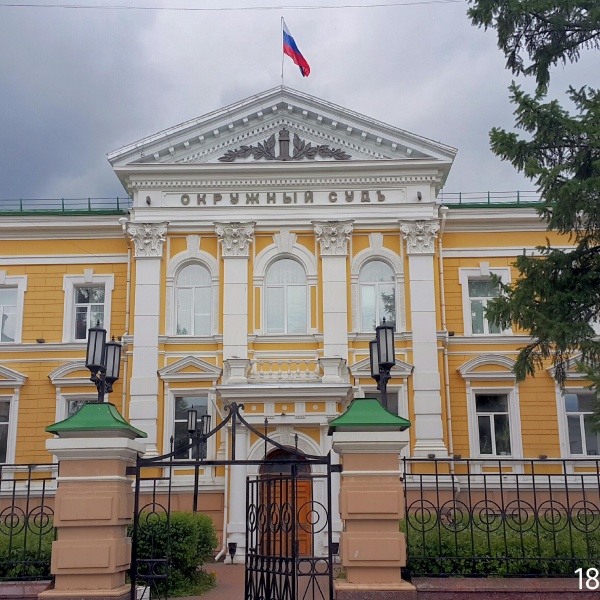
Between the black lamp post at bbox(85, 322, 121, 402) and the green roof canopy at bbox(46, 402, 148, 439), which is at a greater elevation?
the black lamp post at bbox(85, 322, 121, 402)

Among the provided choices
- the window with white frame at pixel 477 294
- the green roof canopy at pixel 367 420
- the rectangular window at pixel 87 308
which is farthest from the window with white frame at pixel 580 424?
the green roof canopy at pixel 367 420

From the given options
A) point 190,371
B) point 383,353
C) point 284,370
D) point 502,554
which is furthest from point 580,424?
point 502,554

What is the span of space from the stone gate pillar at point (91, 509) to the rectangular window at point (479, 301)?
1565 centimetres

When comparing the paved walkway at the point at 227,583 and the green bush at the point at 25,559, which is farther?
the paved walkway at the point at 227,583

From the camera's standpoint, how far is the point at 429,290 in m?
22.0

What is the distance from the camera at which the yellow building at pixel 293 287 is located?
71.2 ft

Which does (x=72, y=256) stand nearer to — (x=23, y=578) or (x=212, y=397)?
(x=212, y=397)

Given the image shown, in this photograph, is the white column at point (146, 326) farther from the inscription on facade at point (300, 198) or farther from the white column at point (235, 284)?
the white column at point (235, 284)

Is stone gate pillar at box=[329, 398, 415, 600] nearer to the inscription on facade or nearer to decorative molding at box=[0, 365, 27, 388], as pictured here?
the inscription on facade

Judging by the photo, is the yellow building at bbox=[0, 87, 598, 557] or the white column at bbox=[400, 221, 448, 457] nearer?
the white column at bbox=[400, 221, 448, 457]

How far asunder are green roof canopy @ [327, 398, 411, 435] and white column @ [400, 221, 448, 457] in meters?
12.0

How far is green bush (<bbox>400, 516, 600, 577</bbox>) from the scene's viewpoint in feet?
29.5

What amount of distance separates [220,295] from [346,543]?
46.2 ft

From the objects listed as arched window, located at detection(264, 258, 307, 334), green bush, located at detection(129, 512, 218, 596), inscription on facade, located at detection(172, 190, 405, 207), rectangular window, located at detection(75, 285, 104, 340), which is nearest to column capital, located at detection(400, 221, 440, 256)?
inscription on facade, located at detection(172, 190, 405, 207)
